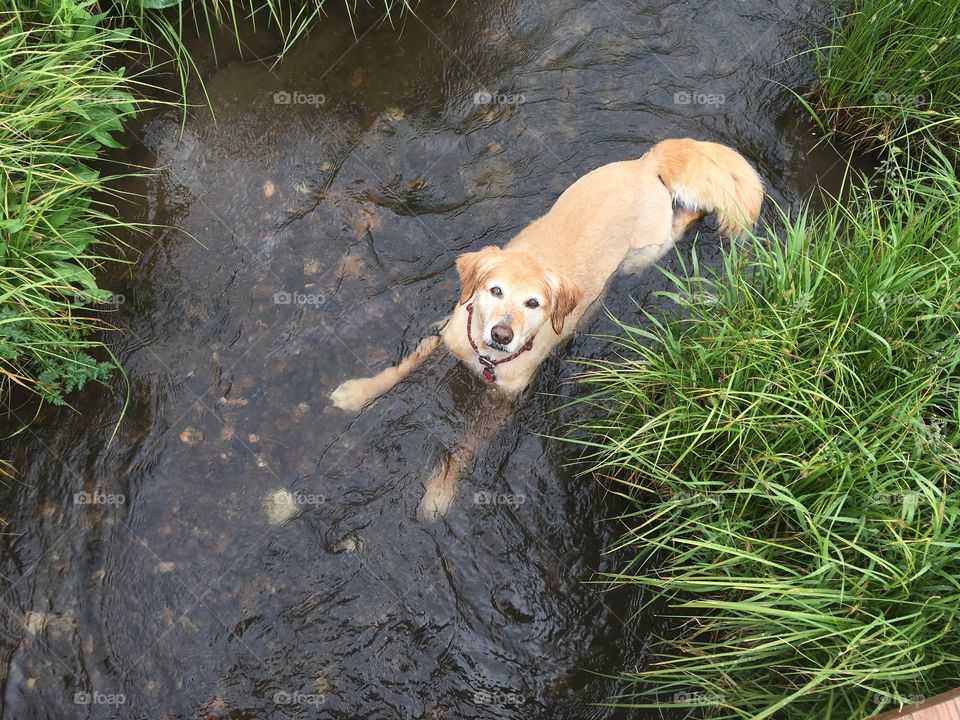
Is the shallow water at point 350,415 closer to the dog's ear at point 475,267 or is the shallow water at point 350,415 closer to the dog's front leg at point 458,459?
the dog's front leg at point 458,459

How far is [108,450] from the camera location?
12.5 ft

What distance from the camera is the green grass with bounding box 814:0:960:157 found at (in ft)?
13.0

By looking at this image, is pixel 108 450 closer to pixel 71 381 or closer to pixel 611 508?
pixel 71 381

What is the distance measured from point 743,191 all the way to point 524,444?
6.66ft

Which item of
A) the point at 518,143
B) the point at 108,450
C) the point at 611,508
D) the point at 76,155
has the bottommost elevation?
the point at 611,508

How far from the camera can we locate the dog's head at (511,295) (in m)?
3.44

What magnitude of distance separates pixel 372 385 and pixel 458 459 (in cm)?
69

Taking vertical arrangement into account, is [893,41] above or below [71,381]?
above

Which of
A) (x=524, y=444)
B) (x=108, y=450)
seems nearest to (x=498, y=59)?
(x=524, y=444)

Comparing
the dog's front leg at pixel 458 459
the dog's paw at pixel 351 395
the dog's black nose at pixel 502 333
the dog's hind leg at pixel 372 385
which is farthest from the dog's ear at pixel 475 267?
the dog's paw at pixel 351 395

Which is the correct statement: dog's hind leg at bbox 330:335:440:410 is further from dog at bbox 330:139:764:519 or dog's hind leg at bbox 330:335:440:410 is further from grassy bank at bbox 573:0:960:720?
grassy bank at bbox 573:0:960:720

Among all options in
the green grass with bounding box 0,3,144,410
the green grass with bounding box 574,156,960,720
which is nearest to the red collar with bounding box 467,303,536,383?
the green grass with bounding box 574,156,960,720

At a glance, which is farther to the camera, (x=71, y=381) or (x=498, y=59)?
(x=498, y=59)

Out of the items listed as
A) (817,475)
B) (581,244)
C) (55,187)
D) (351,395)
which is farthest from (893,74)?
(55,187)
